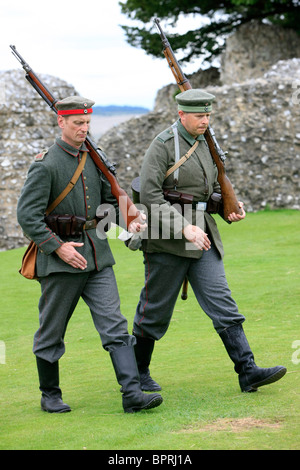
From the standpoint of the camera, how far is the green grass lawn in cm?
482

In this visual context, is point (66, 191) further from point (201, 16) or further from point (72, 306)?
point (201, 16)

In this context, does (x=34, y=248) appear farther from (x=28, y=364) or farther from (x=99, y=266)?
(x=28, y=364)

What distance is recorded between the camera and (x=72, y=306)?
575 cm

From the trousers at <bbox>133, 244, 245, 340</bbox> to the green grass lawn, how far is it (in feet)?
1.60

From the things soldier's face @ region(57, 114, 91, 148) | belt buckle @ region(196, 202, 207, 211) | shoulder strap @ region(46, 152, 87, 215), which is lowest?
belt buckle @ region(196, 202, 207, 211)

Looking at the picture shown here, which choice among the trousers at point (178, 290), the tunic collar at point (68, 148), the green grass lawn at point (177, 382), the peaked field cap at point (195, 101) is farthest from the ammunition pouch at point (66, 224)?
the green grass lawn at point (177, 382)

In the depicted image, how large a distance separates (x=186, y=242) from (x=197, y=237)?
0.17 meters

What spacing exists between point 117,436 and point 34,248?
1.50m

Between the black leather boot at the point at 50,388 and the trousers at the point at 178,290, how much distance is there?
26.1 inches

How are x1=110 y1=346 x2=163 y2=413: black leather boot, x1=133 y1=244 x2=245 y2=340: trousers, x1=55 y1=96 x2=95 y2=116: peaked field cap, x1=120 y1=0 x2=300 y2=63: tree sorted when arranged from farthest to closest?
x1=120 y1=0 x2=300 y2=63: tree < x1=133 y1=244 x2=245 y2=340: trousers < x1=55 y1=96 x2=95 y2=116: peaked field cap < x1=110 y1=346 x2=163 y2=413: black leather boot

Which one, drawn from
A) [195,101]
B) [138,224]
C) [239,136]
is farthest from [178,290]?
[239,136]
